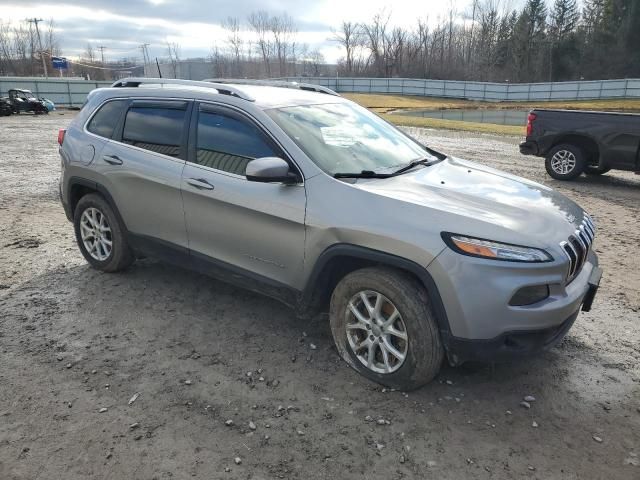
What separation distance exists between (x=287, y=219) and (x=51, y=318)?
229 centimetres

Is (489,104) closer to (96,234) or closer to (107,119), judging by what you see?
(107,119)

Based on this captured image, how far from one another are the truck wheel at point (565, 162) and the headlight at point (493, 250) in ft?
27.7

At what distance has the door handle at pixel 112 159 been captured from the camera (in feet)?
15.0

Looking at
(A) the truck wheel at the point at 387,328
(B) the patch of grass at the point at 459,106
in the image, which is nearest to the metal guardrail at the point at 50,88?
(B) the patch of grass at the point at 459,106

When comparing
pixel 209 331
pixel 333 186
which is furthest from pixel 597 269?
pixel 209 331

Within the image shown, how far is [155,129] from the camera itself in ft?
14.5

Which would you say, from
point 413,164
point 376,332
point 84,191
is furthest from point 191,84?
point 376,332

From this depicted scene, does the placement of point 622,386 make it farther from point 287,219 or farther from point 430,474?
point 287,219

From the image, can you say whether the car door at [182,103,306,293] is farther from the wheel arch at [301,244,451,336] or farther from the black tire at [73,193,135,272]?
the black tire at [73,193,135,272]

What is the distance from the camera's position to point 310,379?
3.43 m

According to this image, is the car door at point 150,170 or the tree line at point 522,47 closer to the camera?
the car door at point 150,170

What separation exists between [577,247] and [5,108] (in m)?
31.6

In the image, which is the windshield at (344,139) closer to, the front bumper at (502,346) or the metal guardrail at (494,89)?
the front bumper at (502,346)

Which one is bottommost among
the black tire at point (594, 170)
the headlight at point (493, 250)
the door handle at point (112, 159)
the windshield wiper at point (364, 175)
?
the black tire at point (594, 170)
